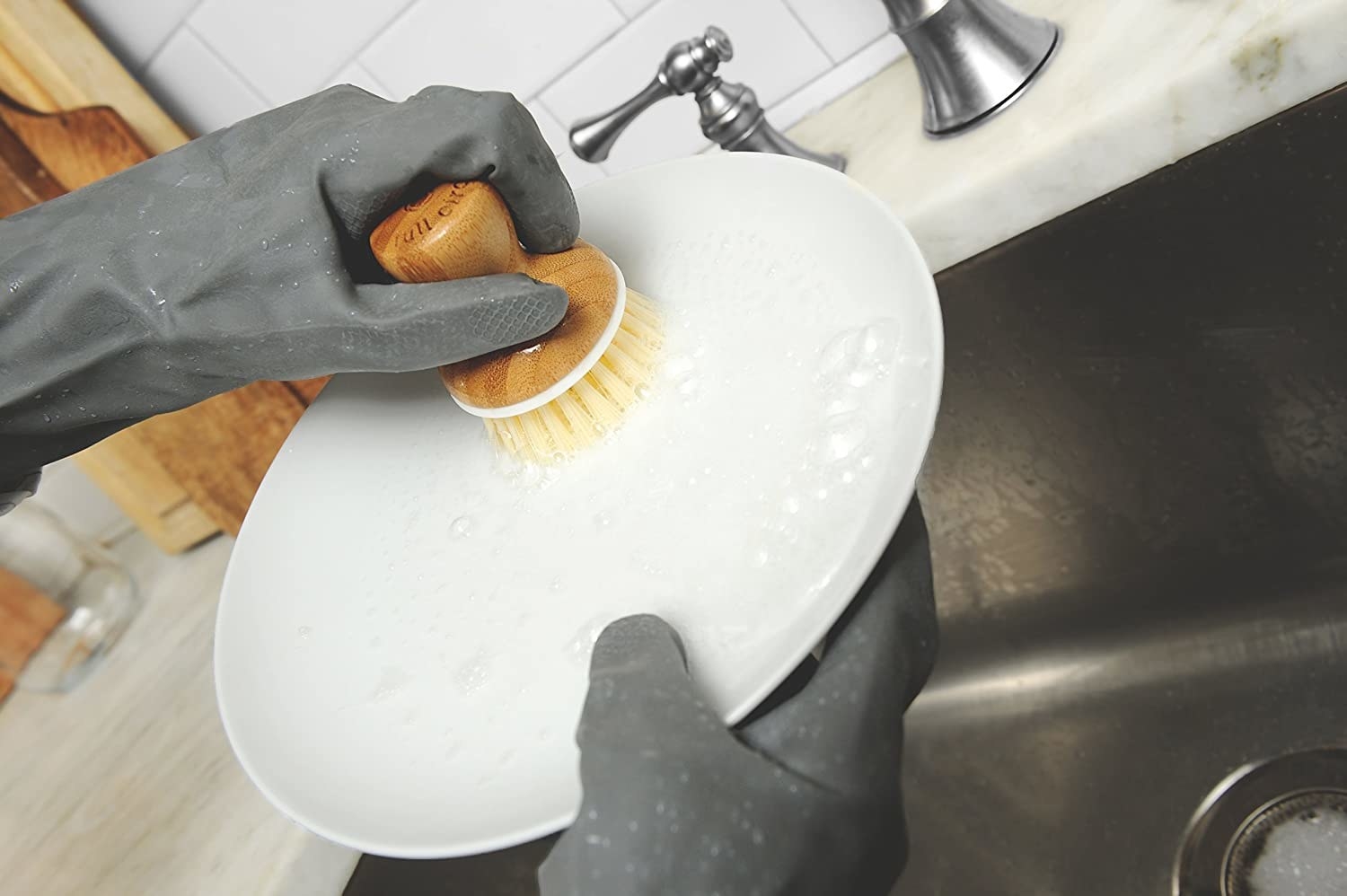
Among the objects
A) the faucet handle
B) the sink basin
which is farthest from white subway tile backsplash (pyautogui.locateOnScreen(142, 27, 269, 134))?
the sink basin

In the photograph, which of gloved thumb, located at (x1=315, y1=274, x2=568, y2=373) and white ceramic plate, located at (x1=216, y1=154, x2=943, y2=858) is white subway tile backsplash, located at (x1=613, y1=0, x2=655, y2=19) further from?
gloved thumb, located at (x1=315, y1=274, x2=568, y2=373)

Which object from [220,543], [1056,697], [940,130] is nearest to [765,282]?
[940,130]

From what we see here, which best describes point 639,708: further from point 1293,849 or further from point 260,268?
point 1293,849

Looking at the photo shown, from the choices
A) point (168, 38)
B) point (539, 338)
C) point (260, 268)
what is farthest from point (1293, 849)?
point (168, 38)

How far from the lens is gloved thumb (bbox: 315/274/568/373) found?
1.14 feet

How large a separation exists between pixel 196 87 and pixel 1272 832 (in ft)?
2.77

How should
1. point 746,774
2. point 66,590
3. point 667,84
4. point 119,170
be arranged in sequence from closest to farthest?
point 746,774 < point 667,84 < point 119,170 < point 66,590

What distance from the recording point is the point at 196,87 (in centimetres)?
68

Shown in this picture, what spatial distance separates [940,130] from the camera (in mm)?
540

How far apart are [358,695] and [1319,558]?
0.53 meters

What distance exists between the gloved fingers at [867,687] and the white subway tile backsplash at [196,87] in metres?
0.58

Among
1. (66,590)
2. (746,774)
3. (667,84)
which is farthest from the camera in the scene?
(66,590)

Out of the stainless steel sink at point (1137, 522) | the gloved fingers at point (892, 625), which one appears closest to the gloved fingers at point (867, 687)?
the gloved fingers at point (892, 625)

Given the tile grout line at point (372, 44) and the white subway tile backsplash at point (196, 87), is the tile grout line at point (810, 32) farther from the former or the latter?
the white subway tile backsplash at point (196, 87)
